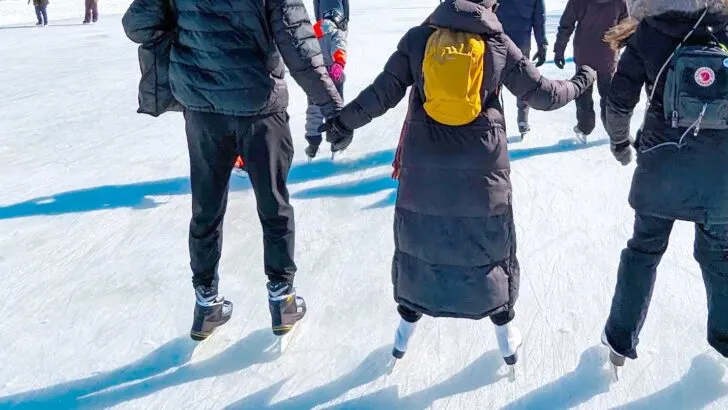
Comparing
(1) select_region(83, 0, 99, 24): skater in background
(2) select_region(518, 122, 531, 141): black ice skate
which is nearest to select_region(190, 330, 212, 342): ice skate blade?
(2) select_region(518, 122, 531, 141): black ice skate

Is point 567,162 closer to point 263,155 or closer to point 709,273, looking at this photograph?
point 709,273

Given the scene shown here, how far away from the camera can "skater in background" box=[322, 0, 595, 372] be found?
198cm

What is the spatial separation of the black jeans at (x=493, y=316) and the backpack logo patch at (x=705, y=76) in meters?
0.97

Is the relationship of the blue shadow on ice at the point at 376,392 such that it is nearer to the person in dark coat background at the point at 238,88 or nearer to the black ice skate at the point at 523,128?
the person in dark coat background at the point at 238,88

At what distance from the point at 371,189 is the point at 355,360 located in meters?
1.93

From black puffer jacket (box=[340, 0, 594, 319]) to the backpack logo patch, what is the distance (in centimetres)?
45

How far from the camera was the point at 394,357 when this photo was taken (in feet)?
8.02

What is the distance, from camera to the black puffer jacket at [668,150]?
190cm

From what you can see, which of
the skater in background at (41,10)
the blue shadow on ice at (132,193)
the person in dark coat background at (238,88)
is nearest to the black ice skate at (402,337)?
the person in dark coat background at (238,88)

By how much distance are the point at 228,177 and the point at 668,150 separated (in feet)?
5.02

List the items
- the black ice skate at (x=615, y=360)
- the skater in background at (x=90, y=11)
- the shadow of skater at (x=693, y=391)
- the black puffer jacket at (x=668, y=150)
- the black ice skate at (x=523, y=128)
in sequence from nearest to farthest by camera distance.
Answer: the black puffer jacket at (x=668, y=150), the shadow of skater at (x=693, y=391), the black ice skate at (x=615, y=360), the black ice skate at (x=523, y=128), the skater in background at (x=90, y=11)

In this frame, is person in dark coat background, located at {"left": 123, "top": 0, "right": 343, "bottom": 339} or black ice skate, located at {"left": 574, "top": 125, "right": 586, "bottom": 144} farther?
black ice skate, located at {"left": 574, "top": 125, "right": 586, "bottom": 144}

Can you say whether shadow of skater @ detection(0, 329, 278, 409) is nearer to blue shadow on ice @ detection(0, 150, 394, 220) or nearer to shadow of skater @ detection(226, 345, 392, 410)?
shadow of skater @ detection(226, 345, 392, 410)

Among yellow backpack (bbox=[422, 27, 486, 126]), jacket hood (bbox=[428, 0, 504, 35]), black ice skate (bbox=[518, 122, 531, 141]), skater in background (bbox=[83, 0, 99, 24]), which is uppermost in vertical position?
jacket hood (bbox=[428, 0, 504, 35])
